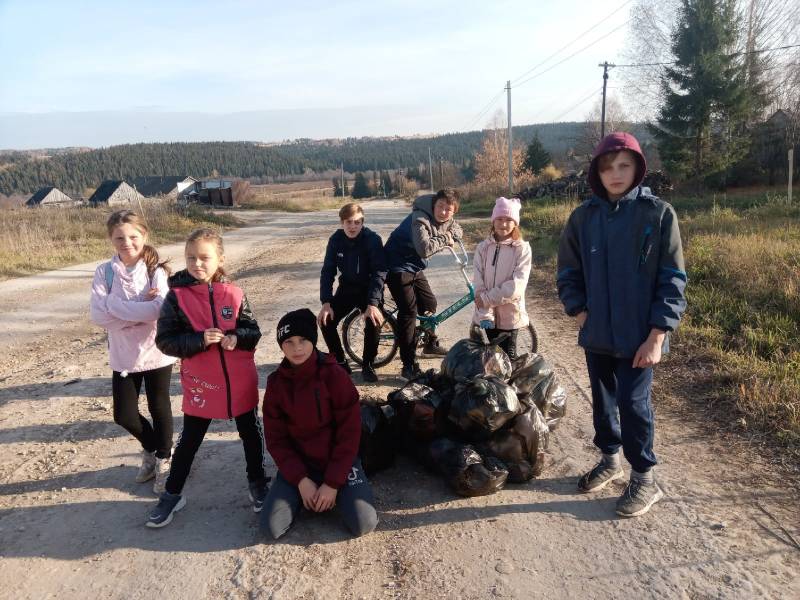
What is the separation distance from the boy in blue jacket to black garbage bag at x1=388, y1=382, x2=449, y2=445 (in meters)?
0.98

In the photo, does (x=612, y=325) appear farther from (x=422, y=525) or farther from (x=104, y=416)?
(x=104, y=416)

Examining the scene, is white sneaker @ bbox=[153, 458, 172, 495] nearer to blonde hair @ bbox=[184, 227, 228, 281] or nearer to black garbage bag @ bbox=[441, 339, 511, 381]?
blonde hair @ bbox=[184, 227, 228, 281]

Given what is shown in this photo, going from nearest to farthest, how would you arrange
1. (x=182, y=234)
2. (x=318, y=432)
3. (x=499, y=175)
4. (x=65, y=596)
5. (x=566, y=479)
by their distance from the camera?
(x=65, y=596) < (x=318, y=432) < (x=566, y=479) < (x=182, y=234) < (x=499, y=175)

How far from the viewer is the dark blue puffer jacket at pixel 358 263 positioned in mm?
4812

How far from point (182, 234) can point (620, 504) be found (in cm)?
2002

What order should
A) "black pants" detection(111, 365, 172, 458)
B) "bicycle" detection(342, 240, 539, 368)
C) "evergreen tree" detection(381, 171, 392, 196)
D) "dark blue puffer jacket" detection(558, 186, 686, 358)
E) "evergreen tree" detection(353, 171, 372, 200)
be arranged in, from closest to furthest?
1. "dark blue puffer jacket" detection(558, 186, 686, 358)
2. "black pants" detection(111, 365, 172, 458)
3. "bicycle" detection(342, 240, 539, 368)
4. "evergreen tree" detection(381, 171, 392, 196)
5. "evergreen tree" detection(353, 171, 372, 200)

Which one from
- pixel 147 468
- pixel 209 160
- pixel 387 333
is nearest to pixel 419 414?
pixel 147 468

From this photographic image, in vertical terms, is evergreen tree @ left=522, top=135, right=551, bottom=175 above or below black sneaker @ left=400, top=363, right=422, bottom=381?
above

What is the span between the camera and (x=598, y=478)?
3.23 m

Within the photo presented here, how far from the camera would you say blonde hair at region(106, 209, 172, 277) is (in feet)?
10.9

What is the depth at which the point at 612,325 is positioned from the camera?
2.90m

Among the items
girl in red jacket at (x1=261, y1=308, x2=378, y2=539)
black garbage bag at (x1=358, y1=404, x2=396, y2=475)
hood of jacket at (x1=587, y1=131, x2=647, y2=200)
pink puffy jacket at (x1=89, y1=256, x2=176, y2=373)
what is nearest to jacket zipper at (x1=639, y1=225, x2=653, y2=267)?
hood of jacket at (x1=587, y1=131, x2=647, y2=200)

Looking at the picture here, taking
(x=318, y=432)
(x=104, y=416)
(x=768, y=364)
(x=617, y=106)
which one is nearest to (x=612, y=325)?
(x=318, y=432)

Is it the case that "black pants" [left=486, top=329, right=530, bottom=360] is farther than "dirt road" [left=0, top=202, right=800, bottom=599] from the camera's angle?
Yes
